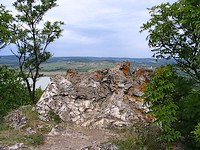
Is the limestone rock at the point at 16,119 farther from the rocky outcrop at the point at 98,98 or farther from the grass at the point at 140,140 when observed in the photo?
the grass at the point at 140,140

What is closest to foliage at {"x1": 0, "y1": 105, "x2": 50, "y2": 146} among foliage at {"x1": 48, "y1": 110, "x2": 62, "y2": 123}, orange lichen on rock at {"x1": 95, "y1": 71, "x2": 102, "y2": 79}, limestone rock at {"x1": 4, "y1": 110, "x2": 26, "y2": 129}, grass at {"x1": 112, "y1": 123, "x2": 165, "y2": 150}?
limestone rock at {"x1": 4, "y1": 110, "x2": 26, "y2": 129}

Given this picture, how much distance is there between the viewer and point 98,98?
36.3 feet

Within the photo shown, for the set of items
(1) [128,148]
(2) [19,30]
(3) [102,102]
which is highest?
(2) [19,30]

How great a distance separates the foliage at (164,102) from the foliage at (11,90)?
10.4m

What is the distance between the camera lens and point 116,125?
974cm

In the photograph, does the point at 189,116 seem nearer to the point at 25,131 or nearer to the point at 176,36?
the point at 176,36

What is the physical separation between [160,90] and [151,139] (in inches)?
61.9

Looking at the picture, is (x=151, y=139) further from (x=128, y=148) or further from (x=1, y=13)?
(x=1, y=13)

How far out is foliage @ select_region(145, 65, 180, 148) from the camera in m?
7.52

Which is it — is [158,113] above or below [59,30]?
below

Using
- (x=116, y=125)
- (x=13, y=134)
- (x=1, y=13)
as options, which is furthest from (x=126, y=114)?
(x=1, y=13)

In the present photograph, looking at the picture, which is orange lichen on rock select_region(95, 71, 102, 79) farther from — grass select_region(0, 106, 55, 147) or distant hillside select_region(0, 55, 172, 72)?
grass select_region(0, 106, 55, 147)

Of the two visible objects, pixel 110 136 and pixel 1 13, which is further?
pixel 1 13

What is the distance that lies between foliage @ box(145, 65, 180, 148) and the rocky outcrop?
2163 millimetres
